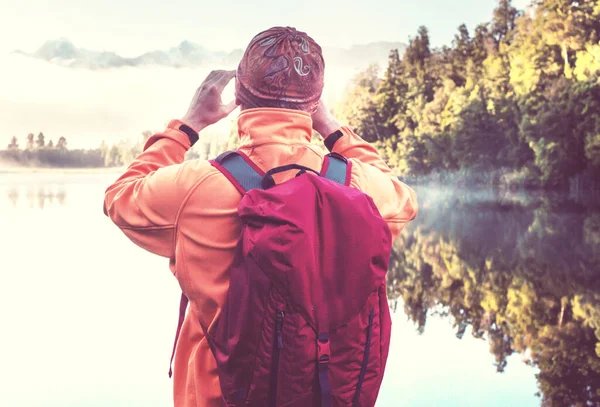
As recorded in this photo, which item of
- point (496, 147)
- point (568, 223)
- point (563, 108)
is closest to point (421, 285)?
point (568, 223)

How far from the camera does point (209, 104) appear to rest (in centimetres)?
174

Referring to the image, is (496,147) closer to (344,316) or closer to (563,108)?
(563,108)

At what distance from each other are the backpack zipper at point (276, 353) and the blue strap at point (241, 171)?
0.28 m

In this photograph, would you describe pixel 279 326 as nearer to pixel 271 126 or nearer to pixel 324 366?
pixel 324 366

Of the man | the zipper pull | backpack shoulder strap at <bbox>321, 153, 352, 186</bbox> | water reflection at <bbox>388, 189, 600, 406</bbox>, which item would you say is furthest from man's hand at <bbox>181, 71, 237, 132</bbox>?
water reflection at <bbox>388, 189, 600, 406</bbox>

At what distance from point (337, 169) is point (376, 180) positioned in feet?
0.39

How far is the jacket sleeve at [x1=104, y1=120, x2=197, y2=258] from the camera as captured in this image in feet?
5.03

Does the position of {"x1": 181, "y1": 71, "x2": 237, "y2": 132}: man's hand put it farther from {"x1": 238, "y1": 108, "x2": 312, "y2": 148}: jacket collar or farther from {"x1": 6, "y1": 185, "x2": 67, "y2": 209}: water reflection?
A: {"x1": 6, "y1": 185, "x2": 67, "y2": 209}: water reflection

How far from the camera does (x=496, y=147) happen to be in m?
36.7

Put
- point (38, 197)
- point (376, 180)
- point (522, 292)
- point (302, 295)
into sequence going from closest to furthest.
A: point (302, 295)
point (376, 180)
point (522, 292)
point (38, 197)

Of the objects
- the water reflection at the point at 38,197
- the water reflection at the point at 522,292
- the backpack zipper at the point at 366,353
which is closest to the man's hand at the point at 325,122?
the backpack zipper at the point at 366,353

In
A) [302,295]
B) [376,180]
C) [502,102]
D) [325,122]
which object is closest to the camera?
[302,295]

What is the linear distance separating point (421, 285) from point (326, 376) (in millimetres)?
7788

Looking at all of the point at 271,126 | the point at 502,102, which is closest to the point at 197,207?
the point at 271,126
